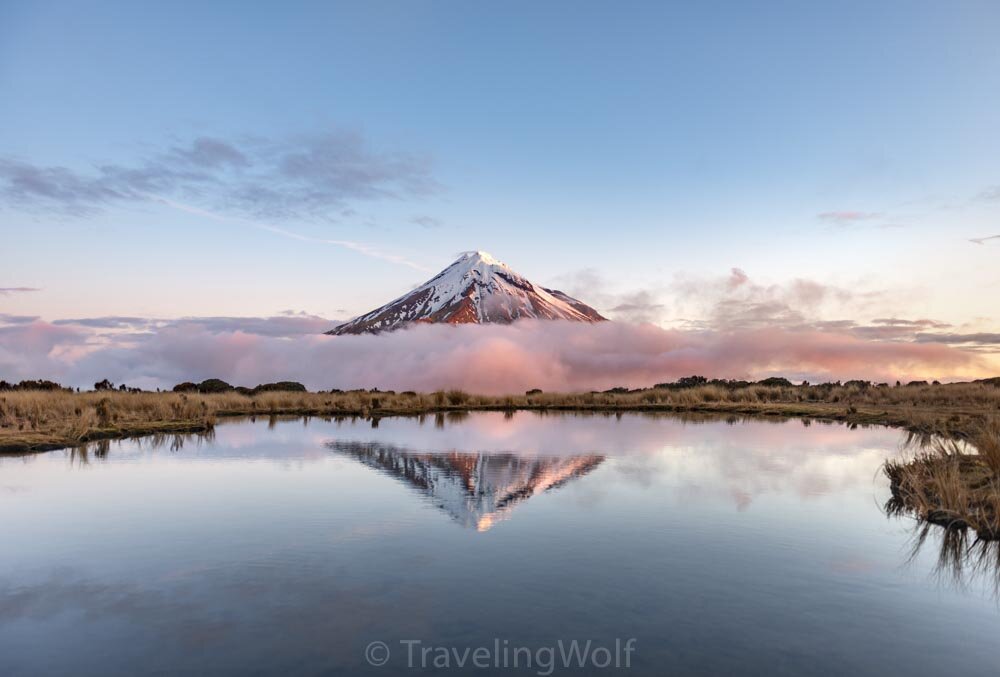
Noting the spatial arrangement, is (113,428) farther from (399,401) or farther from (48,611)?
(399,401)

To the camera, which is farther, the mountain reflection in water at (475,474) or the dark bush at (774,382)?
the dark bush at (774,382)

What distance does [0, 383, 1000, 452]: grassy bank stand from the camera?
24.8 m

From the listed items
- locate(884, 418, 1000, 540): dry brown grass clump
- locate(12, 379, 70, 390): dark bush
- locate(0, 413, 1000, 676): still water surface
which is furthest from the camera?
locate(12, 379, 70, 390): dark bush

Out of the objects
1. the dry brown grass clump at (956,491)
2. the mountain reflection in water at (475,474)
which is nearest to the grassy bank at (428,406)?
the dry brown grass clump at (956,491)

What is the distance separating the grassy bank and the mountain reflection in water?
10.8 m

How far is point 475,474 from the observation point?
1655 centimetres

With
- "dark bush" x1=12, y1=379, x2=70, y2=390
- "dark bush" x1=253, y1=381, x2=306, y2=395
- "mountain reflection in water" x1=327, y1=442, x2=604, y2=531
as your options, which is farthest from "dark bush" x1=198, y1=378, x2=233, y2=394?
"mountain reflection in water" x1=327, y1=442, x2=604, y2=531

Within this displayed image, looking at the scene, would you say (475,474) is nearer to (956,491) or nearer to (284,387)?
(956,491)

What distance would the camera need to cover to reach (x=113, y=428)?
1014 inches

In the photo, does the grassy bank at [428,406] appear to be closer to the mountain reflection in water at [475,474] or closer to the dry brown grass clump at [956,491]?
the dry brown grass clump at [956,491]

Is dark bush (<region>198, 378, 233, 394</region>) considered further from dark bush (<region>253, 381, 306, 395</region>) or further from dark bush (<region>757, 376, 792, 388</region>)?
dark bush (<region>757, 376, 792, 388</region>)

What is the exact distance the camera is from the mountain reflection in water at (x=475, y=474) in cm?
1251

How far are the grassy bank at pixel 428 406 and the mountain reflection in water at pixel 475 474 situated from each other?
1080cm

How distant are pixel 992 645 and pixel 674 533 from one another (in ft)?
15.1
